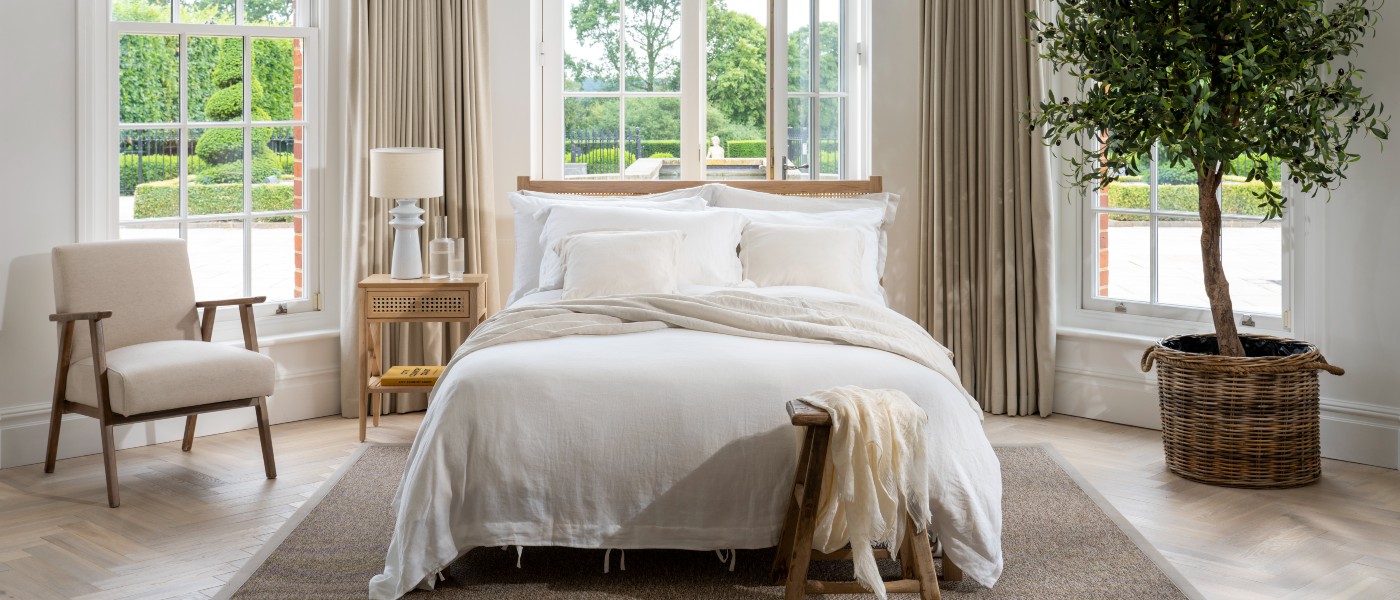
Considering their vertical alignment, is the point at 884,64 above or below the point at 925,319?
above

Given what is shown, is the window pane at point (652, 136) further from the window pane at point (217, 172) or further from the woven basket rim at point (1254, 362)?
the woven basket rim at point (1254, 362)

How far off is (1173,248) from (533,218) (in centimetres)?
286

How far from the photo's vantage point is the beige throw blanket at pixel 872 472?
9.17 ft

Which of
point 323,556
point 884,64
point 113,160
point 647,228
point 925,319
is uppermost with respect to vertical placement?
point 884,64

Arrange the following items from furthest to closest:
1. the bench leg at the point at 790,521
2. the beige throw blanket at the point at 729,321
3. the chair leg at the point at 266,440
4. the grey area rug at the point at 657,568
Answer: the chair leg at the point at 266,440 < the beige throw blanket at the point at 729,321 < the grey area rug at the point at 657,568 < the bench leg at the point at 790,521

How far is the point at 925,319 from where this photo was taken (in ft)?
18.5

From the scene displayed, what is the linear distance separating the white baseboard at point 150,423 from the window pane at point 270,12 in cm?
160

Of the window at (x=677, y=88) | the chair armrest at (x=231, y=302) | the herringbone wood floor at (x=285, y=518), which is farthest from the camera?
the window at (x=677, y=88)

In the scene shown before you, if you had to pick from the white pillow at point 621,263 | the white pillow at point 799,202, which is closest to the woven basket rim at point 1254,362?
the white pillow at point 799,202

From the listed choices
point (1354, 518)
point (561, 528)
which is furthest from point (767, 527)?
point (1354, 518)

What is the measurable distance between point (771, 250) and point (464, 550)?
196cm

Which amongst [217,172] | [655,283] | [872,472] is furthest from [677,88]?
[872,472]

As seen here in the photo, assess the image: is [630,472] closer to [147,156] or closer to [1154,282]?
[147,156]

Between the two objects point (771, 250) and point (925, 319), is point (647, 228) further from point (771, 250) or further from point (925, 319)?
point (925, 319)
